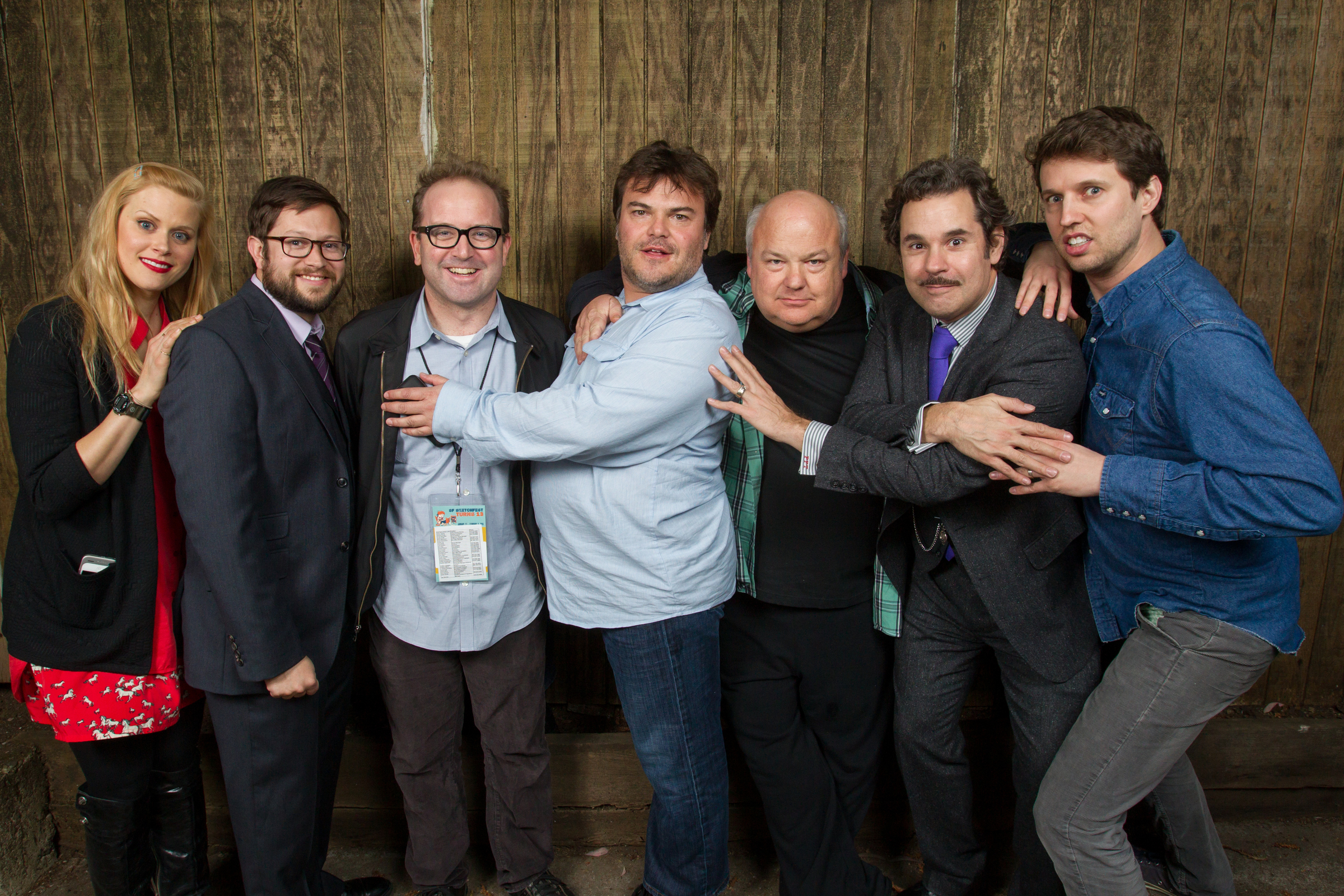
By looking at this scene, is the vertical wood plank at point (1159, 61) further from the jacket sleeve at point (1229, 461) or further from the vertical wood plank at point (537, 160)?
the vertical wood plank at point (537, 160)

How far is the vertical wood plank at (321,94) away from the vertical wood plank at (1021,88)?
2097 millimetres

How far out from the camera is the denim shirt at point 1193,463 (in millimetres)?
1580

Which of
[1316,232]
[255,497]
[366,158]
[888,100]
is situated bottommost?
[255,497]

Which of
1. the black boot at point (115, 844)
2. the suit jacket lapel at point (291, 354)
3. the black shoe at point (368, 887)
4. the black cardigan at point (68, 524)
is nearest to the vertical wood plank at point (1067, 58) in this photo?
Answer: the suit jacket lapel at point (291, 354)

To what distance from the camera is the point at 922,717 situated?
216 cm

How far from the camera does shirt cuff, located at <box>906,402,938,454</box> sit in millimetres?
1906

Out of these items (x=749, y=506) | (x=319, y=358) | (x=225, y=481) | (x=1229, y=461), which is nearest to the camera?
(x=1229, y=461)

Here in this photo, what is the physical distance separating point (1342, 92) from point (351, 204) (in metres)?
3.17

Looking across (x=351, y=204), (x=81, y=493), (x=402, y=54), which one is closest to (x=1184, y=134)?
(x=402, y=54)

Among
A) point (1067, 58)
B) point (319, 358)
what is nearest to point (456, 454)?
point (319, 358)

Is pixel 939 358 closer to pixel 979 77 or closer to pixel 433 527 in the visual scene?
pixel 979 77

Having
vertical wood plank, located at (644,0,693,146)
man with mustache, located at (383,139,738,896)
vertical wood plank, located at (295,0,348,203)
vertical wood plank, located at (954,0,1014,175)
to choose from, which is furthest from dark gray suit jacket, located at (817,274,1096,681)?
vertical wood plank, located at (295,0,348,203)

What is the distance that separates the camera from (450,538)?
2053 mm

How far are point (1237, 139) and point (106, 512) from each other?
3388 mm
